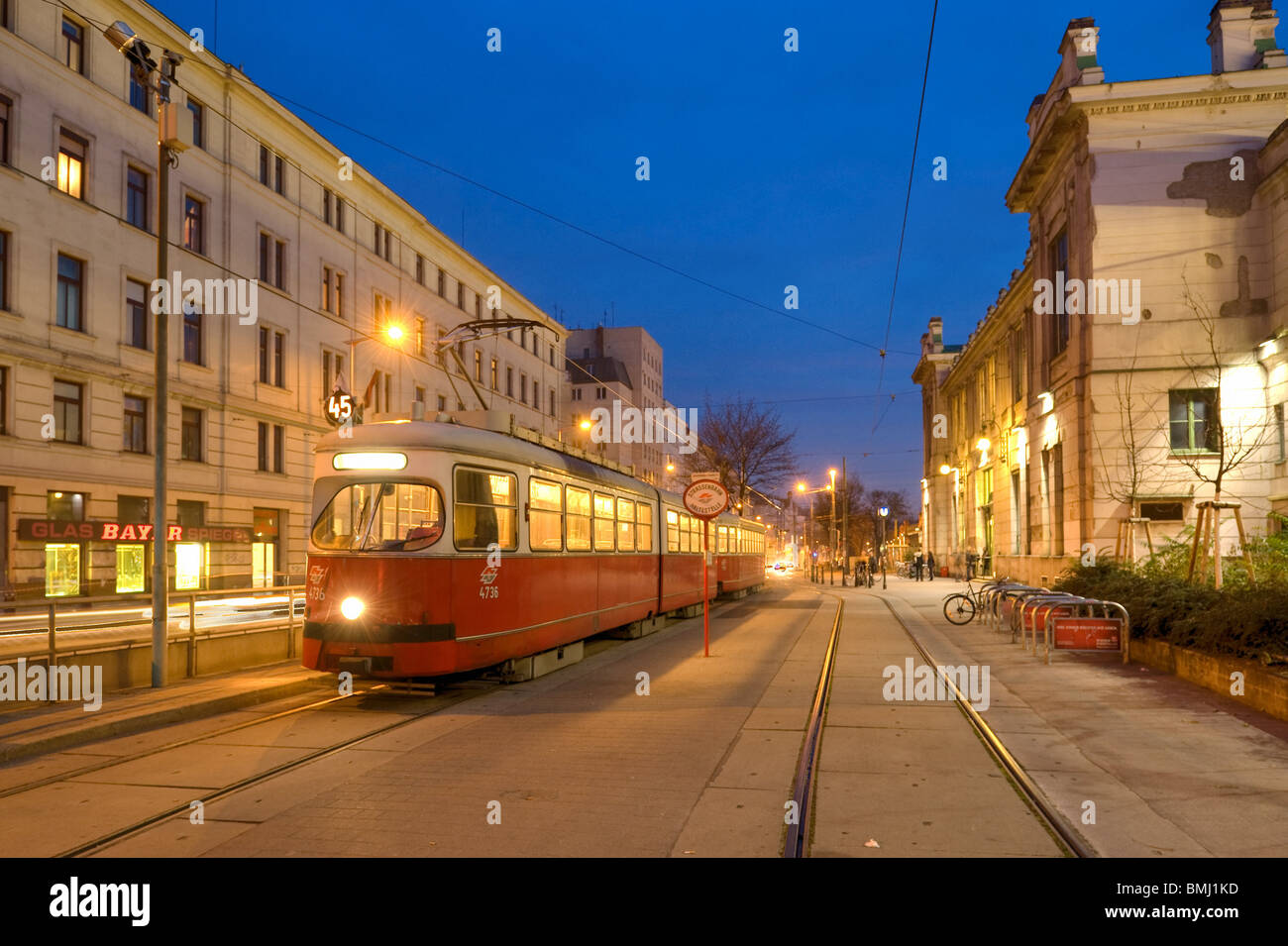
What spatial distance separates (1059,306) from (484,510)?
2384 cm

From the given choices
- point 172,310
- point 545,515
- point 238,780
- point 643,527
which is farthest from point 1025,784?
point 172,310

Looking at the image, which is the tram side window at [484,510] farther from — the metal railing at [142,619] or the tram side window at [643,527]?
the tram side window at [643,527]

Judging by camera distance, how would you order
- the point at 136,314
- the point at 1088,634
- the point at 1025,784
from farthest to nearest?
the point at 136,314, the point at 1088,634, the point at 1025,784

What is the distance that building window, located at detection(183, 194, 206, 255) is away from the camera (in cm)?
3027

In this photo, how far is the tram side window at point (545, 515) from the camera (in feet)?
40.9

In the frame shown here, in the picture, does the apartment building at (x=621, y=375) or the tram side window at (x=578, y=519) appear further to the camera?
the apartment building at (x=621, y=375)

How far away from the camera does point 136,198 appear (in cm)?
2847

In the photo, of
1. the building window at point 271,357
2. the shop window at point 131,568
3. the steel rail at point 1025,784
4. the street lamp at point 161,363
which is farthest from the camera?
the building window at point 271,357

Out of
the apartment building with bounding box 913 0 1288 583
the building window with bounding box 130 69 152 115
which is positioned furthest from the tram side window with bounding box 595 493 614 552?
the building window with bounding box 130 69 152 115

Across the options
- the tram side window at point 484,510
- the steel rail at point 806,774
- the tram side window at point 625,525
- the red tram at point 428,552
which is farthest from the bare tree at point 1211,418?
the tram side window at point 484,510

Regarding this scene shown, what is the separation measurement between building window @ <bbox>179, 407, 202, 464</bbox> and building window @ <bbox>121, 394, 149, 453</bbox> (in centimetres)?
146

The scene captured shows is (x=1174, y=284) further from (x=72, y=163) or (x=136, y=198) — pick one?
(x=72, y=163)

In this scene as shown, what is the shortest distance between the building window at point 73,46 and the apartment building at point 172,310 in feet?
0.23
